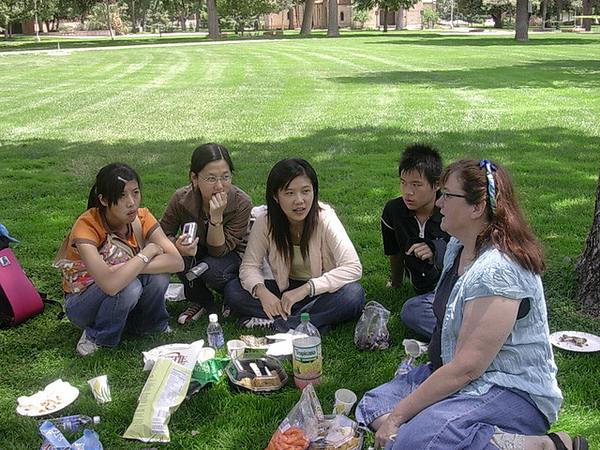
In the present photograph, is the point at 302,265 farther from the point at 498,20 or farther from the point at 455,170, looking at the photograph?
the point at 498,20

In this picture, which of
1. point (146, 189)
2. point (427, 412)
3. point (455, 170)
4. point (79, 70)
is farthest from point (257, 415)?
point (79, 70)

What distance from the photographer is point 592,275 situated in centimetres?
411

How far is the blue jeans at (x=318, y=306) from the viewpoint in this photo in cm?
405

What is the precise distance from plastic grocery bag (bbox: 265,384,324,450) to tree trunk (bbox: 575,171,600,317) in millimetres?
2114

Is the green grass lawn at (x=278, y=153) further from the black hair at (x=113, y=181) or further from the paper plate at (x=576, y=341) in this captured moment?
the black hair at (x=113, y=181)

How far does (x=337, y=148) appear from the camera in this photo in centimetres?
913

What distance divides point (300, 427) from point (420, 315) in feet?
4.28

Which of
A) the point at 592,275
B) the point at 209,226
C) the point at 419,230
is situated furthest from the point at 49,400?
the point at 592,275

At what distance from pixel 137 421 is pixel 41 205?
4.42 m

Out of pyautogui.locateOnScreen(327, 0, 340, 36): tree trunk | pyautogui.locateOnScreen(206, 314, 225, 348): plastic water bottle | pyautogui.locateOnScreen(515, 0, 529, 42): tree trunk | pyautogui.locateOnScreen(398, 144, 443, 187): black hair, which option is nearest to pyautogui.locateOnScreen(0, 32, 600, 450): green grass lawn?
pyautogui.locateOnScreen(206, 314, 225, 348): plastic water bottle

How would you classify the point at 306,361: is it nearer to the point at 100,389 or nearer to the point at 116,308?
the point at 100,389

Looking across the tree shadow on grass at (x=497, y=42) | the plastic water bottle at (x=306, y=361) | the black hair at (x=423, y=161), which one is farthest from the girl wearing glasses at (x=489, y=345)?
the tree shadow on grass at (x=497, y=42)

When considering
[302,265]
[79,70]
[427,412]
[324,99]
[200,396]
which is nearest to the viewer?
[427,412]

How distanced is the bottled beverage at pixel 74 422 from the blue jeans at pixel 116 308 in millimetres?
756
